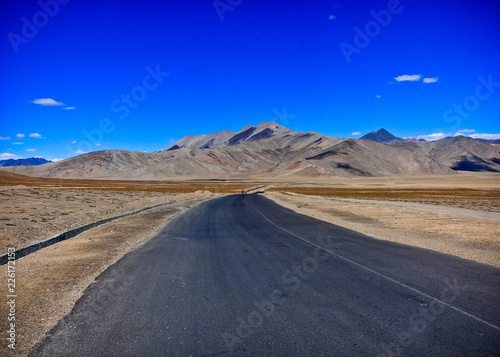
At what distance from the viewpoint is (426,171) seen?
19850cm

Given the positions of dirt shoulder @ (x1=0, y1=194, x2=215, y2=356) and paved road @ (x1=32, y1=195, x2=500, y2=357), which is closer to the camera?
paved road @ (x1=32, y1=195, x2=500, y2=357)

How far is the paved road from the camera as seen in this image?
461 cm

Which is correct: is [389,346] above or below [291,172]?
below

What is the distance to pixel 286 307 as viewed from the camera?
5.95m

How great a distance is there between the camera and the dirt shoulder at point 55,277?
528 centimetres

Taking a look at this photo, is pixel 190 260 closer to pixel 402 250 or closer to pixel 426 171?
pixel 402 250

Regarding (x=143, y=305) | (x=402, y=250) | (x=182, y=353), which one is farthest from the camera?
(x=402, y=250)

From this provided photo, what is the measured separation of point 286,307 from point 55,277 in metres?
5.74

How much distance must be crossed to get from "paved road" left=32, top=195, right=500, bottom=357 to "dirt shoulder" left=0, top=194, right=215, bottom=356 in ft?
1.03

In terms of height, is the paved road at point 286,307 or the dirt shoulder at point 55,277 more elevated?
the dirt shoulder at point 55,277

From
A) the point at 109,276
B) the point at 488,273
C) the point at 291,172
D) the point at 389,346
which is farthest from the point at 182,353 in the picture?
the point at 291,172

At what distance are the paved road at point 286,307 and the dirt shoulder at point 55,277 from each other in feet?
1.03

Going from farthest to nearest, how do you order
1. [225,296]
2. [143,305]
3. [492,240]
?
[492,240] → [225,296] → [143,305]

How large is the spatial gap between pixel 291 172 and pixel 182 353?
184 meters
